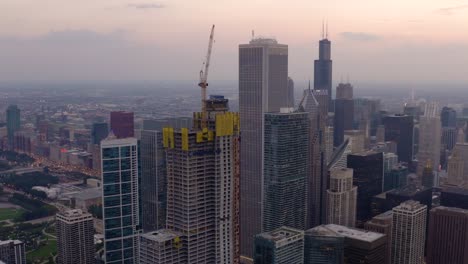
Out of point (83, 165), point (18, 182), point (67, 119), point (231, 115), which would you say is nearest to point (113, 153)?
point (231, 115)

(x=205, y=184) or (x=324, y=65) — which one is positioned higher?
(x=324, y=65)

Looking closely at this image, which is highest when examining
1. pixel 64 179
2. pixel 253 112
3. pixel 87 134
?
pixel 253 112

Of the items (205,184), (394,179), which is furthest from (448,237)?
(205,184)

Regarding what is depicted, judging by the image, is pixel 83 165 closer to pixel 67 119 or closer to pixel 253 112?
pixel 67 119

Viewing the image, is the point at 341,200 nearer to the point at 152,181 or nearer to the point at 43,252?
the point at 152,181

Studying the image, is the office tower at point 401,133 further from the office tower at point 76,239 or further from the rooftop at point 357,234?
the office tower at point 76,239

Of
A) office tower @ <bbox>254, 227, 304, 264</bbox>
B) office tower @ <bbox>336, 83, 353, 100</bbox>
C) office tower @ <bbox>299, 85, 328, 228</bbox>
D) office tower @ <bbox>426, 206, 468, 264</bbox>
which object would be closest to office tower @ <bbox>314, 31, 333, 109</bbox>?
office tower @ <bbox>336, 83, 353, 100</bbox>
